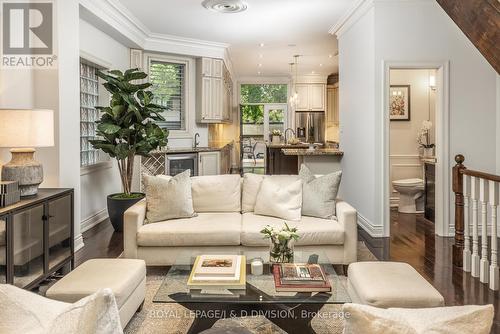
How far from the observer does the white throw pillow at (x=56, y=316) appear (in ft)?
3.17

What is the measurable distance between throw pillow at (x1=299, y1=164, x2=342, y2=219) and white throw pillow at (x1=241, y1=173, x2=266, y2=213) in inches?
19.1

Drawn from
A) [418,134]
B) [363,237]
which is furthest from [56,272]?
[418,134]

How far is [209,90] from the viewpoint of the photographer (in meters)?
7.70

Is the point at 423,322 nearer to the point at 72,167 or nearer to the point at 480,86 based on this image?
the point at 72,167

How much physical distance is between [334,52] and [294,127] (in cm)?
340

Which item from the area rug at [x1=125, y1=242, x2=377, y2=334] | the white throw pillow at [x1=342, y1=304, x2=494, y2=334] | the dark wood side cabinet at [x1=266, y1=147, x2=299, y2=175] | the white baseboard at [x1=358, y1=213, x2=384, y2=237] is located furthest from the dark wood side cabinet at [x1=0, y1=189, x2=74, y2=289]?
the dark wood side cabinet at [x1=266, y1=147, x2=299, y2=175]

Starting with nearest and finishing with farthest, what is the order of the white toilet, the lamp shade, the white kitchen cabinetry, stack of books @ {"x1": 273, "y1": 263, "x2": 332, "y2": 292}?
1. stack of books @ {"x1": 273, "y1": 263, "x2": 332, "y2": 292}
2. the lamp shade
3. the white toilet
4. the white kitchen cabinetry

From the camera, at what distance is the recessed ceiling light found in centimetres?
508

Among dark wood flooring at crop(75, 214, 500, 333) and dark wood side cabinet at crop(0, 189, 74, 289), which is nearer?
dark wood side cabinet at crop(0, 189, 74, 289)

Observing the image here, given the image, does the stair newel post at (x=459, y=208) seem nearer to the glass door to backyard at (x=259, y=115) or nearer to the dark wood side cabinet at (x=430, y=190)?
the dark wood side cabinet at (x=430, y=190)

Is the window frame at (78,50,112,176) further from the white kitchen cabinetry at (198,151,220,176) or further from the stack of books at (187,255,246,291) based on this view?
the stack of books at (187,255,246,291)

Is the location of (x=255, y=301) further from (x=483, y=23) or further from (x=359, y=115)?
(x=359, y=115)

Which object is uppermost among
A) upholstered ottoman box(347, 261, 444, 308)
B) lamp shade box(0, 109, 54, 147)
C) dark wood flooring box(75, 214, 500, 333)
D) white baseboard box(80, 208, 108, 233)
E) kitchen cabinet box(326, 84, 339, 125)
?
kitchen cabinet box(326, 84, 339, 125)

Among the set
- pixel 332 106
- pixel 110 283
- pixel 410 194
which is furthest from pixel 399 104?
pixel 110 283
